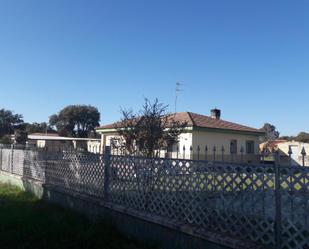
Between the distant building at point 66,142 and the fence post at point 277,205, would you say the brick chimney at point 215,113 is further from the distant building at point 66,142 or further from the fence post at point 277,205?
the fence post at point 277,205

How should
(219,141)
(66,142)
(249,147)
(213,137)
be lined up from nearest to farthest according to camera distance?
(213,137) → (219,141) → (249,147) → (66,142)

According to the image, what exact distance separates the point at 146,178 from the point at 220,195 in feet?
5.67

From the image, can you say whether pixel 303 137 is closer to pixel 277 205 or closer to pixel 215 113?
pixel 215 113

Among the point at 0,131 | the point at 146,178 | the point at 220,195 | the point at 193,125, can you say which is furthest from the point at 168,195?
the point at 0,131

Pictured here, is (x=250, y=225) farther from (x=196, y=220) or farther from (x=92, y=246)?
(x=92, y=246)

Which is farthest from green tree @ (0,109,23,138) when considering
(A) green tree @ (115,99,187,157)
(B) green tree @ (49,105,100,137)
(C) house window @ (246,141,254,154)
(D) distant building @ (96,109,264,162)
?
(A) green tree @ (115,99,187,157)

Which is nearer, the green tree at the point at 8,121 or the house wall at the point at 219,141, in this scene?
the house wall at the point at 219,141

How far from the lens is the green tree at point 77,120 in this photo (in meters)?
73.7

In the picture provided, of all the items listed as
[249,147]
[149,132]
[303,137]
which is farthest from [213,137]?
[303,137]

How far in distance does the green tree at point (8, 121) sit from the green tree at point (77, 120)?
9.02 meters

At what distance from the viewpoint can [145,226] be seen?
5.82 metres

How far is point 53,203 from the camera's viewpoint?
355 inches

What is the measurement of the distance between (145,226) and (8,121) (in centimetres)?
6777

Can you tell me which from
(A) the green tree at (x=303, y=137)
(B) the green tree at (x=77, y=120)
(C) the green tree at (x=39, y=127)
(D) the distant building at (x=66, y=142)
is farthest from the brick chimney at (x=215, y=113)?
(C) the green tree at (x=39, y=127)
